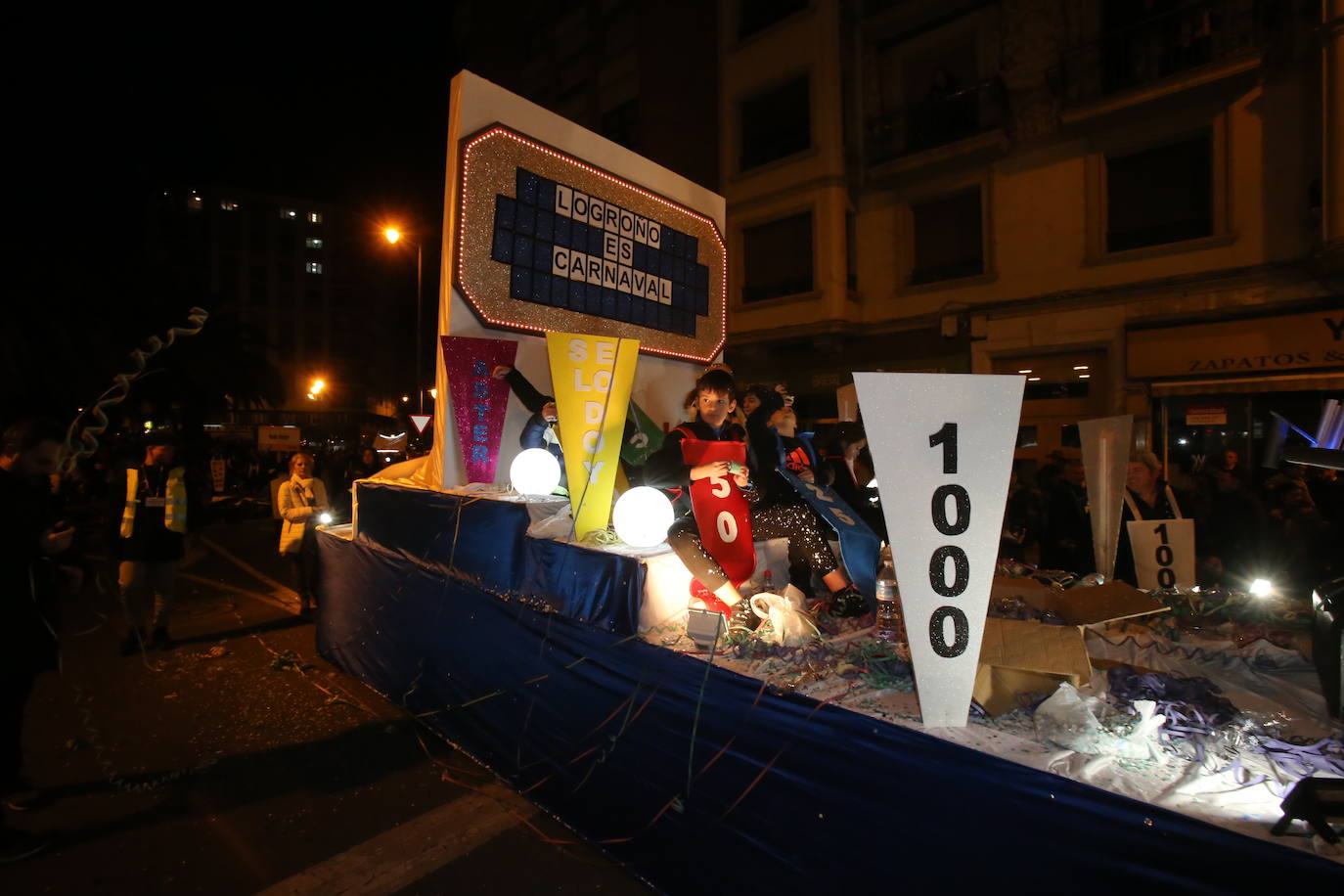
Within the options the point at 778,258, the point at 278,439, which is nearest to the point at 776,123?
the point at 778,258

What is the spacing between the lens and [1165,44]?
9828 millimetres

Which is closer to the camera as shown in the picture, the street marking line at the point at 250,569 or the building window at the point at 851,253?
the street marking line at the point at 250,569

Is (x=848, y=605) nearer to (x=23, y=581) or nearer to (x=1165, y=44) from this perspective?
(x=23, y=581)

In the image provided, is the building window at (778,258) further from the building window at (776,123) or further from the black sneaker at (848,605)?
the black sneaker at (848,605)

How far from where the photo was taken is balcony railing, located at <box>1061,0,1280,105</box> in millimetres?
9102

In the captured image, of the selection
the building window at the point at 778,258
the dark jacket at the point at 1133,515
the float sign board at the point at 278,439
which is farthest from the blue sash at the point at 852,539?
the float sign board at the point at 278,439

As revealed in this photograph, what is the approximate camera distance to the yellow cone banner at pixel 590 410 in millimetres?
3396

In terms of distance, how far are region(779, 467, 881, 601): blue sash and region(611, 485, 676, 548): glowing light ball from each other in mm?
699

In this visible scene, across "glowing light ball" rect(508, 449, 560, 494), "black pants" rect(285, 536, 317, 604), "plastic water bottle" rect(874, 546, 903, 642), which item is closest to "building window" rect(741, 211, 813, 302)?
"black pants" rect(285, 536, 317, 604)

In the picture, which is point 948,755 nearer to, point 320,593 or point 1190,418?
point 320,593

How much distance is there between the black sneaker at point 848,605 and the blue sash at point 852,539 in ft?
0.56

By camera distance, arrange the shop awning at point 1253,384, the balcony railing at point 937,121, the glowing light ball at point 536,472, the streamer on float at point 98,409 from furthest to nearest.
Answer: the balcony railing at point 937,121, the shop awning at point 1253,384, the glowing light ball at point 536,472, the streamer on float at point 98,409

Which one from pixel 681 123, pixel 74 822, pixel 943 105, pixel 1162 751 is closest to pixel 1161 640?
pixel 1162 751

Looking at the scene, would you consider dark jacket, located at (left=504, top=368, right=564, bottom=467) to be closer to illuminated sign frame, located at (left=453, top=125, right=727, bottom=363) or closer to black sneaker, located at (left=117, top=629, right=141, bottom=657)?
illuminated sign frame, located at (left=453, top=125, right=727, bottom=363)
